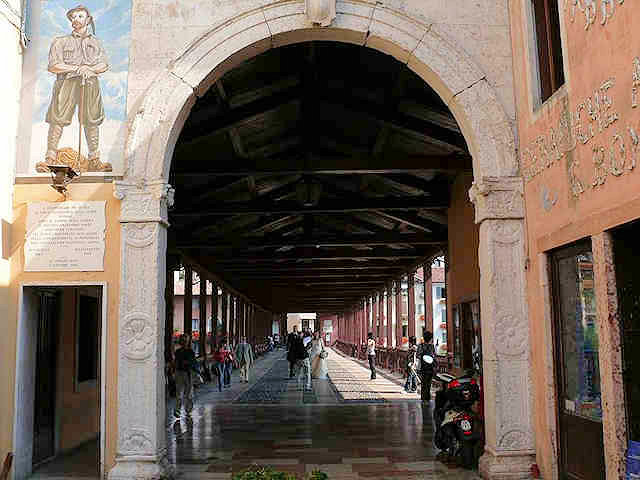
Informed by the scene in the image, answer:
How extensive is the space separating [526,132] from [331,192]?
9571mm

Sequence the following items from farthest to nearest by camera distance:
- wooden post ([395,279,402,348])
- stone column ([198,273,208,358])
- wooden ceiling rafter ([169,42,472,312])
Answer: wooden post ([395,279,402,348])
stone column ([198,273,208,358])
wooden ceiling rafter ([169,42,472,312])

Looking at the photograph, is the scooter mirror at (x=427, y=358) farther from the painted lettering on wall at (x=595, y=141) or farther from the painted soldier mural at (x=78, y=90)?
the painted soldier mural at (x=78, y=90)

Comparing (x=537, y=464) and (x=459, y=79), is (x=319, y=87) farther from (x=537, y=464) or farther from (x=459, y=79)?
(x=537, y=464)

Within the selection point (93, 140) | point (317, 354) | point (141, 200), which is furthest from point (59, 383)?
point (317, 354)

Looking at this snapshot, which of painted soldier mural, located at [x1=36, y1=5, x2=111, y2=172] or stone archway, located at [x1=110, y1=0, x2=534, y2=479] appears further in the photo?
painted soldier mural, located at [x1=36, y1=5, x2=111, y2=172]

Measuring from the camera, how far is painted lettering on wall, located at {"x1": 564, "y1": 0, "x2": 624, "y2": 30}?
4715 mm

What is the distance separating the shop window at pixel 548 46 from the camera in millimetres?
6035

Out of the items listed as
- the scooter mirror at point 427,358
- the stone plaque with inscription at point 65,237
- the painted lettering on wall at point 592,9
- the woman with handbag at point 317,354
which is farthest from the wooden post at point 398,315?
the painted lettering on wall at point 592,9

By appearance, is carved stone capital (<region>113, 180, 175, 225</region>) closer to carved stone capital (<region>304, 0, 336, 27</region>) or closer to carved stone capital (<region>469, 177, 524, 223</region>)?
carved stone capital (<region>304, 0, 336, 27</region>)

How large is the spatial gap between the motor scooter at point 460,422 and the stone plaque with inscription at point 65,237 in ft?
13.2

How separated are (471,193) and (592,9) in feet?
7.31

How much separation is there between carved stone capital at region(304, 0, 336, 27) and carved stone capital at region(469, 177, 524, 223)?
7.27 feet

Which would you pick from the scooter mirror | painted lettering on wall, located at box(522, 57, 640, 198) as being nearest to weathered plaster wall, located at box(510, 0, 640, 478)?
painted lettering on wall, located at box(522, 57, 640, 198)

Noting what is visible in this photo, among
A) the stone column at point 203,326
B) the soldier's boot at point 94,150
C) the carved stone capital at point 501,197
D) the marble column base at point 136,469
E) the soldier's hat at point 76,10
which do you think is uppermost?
the soldier's hat at point 76,10
